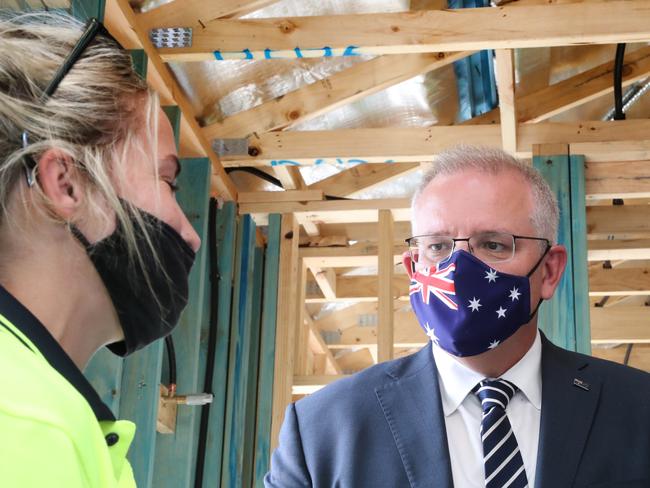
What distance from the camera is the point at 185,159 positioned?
445cm

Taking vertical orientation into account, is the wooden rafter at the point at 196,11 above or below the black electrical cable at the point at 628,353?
above

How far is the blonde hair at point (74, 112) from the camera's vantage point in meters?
1.25

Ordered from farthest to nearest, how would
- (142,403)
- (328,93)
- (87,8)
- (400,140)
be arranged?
1. (400,140)
2. (328,93)
3. (142,403)
4. (87,8)

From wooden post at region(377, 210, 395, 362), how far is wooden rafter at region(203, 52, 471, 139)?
30.8 inches

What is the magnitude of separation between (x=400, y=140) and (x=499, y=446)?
9.03 feet

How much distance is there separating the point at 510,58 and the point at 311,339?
3624 millimetres

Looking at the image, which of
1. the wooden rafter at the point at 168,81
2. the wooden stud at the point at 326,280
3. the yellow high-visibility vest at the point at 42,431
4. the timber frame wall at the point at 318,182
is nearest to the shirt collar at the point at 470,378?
the yellow high-visibility vest at the point at 42,431

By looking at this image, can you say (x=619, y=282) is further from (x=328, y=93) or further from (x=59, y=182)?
(x=59, y=182)

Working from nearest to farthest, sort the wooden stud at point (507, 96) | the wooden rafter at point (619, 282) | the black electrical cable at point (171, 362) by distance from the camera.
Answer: the wooden stud at point (507, 96), the black electrical cable at point (171, 362), the wooden rafter at point (619, 282)

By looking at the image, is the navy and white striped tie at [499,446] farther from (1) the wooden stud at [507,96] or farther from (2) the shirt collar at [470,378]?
(1) the wooden stud at [507,96]

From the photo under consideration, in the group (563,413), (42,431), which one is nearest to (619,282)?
(563,413)

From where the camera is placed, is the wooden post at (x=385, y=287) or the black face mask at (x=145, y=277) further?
the wooden post at (x=385, y=287)

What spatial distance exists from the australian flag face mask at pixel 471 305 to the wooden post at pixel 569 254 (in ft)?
6.43

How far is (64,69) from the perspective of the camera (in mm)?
1333
